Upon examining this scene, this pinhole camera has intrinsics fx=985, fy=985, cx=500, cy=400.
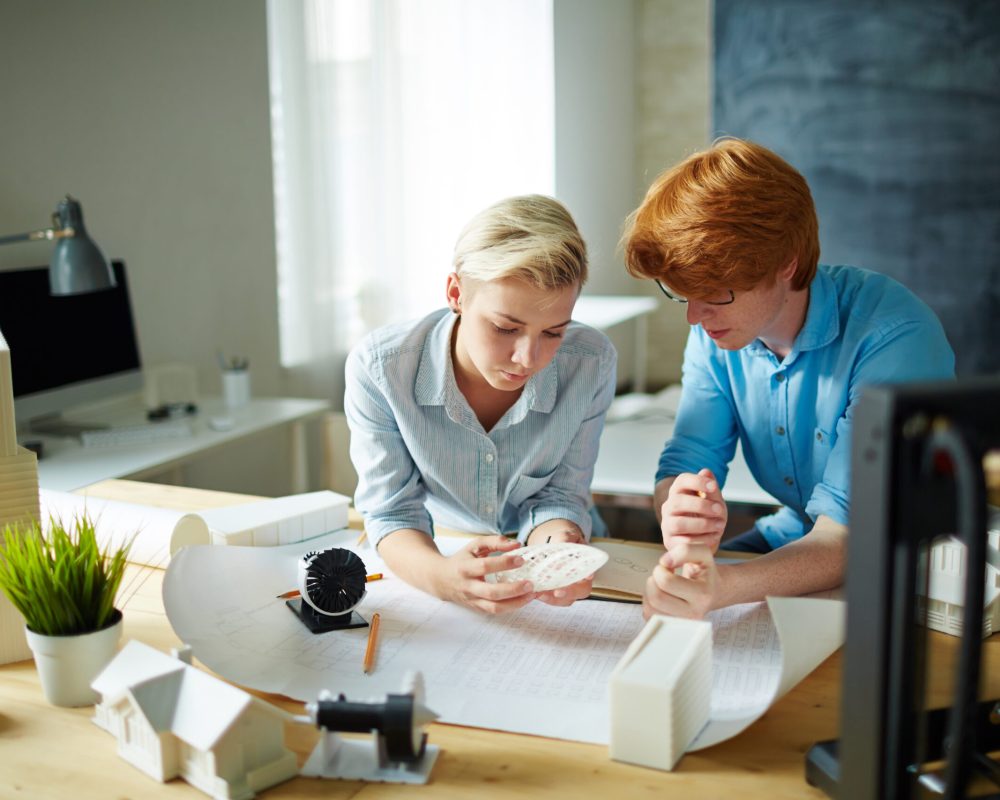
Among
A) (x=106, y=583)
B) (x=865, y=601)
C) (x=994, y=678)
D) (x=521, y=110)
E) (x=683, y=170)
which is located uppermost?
(x=521, y=110)

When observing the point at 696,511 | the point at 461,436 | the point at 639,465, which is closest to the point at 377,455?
the point at 461,436

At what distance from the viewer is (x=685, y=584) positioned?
3.78 ft

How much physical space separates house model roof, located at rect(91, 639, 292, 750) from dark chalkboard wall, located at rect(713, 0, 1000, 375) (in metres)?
3.14

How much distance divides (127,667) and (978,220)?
329cm

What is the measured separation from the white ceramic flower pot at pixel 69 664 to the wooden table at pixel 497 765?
14 millimetres

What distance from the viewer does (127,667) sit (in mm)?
918

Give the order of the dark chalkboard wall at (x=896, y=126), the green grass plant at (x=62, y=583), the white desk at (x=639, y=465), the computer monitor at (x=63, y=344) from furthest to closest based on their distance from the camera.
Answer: the dark chalkboard wall at (x=896, y=126), the computer monitor at (x=63, y=344), the white desk at (x=639, y=465), the green grass plant at (x=62, y=583)

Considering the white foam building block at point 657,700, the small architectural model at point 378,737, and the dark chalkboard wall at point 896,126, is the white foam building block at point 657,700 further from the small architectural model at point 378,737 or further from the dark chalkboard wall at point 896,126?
the dark chalkboard wall at point 896,126

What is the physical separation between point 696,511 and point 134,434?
191 cm

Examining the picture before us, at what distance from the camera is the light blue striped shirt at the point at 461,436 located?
1.49 metres

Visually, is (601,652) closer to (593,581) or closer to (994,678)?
(593,581)

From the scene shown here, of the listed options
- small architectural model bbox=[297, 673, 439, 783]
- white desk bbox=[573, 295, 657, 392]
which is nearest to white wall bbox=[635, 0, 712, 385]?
white desk bbox=[573, 295, 657, 392]

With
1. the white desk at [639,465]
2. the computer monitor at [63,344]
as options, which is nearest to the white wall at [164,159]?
the computer monitor at [63,344]

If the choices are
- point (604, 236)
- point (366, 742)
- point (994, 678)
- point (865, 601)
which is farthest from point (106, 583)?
point (604, 236)
